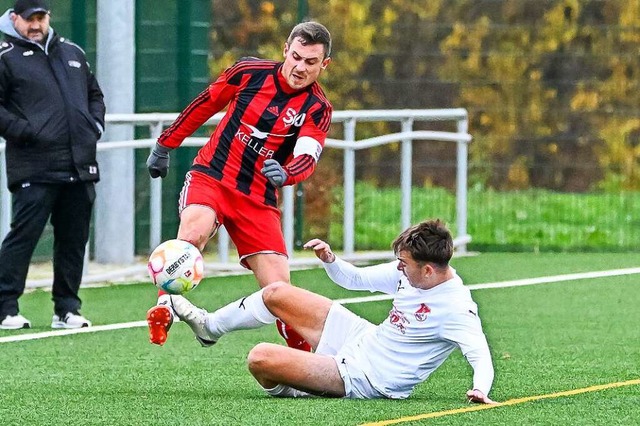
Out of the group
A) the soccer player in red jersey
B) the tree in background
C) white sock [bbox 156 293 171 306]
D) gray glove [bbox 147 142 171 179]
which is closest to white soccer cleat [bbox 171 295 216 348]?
white sock [bbox 156 293 171 306]

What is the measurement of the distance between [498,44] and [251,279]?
4.16m

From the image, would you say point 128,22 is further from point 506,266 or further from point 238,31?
point 506,266

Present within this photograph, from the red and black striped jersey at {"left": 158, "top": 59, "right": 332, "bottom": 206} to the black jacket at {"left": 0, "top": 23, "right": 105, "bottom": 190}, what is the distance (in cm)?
154

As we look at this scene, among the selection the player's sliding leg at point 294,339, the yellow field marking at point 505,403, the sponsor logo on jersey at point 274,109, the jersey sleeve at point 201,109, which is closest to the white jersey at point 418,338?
the yellow field marking at point 505,403

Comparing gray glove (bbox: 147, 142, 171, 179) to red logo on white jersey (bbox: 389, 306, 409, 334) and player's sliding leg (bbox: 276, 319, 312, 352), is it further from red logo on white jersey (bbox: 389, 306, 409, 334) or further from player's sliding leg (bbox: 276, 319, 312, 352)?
red logo on white jersey (bbox: 389, 306, 409, 334)

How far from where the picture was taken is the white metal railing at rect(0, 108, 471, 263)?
13.3 meters

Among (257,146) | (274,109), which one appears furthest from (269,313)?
(274,109)

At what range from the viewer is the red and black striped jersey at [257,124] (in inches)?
354

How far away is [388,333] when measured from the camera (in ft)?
25.2

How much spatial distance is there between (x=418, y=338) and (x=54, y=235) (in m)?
3.62

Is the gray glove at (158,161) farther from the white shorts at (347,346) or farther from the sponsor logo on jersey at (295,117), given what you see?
the white shorts at (347,346)

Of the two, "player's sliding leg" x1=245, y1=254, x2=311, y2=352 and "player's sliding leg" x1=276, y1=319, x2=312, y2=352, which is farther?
"player's sliding leg" x1=245, y1=254, x2=311, y2=352

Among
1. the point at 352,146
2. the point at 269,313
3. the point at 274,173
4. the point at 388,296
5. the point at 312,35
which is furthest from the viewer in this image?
the point at 352,146

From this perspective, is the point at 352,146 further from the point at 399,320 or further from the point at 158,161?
the point at 399,320
